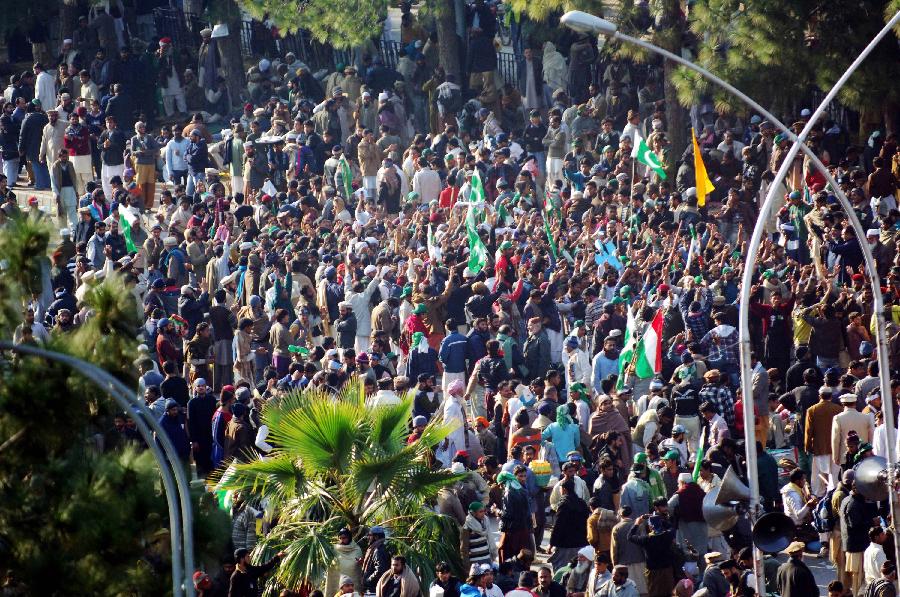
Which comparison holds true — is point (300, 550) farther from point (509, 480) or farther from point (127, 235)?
point (127, 235)

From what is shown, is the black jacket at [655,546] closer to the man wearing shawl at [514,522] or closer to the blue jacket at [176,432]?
the man wearing shawl at [514,522]

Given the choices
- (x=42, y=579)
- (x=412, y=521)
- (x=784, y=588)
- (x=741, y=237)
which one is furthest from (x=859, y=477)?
(x=741, y=237)

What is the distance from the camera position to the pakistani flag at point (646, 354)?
800 inches

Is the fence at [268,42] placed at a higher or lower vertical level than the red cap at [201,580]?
higher

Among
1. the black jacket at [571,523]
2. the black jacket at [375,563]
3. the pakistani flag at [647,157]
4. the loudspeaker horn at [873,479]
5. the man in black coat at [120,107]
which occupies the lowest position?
the black jacket at [571,523]

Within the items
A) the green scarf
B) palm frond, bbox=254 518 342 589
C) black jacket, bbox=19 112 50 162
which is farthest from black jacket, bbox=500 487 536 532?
black jacket, bbox=19 112 50 162

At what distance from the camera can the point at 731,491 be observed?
1595cm

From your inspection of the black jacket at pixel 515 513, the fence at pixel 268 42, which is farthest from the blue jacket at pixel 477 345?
the fence at pixel 268 42

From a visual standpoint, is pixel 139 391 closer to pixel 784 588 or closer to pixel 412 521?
pixel 412 521

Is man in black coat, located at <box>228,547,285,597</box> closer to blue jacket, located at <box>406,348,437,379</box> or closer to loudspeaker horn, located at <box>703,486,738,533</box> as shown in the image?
loudspeaker horn, located at <box>703,486,738,533</box>

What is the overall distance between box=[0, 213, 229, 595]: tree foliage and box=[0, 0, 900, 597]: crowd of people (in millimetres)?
348

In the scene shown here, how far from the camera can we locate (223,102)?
37.3m

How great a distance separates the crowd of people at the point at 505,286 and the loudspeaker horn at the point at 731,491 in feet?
1.19

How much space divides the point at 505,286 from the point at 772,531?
10022mm
